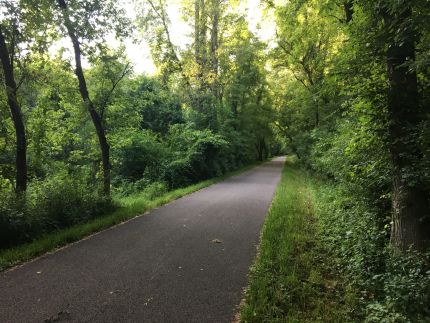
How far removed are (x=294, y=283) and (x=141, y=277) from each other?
2.38 meters

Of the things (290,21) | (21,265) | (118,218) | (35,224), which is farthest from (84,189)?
(290,21)

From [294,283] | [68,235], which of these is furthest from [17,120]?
[294,283]

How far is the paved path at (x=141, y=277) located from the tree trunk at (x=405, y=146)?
268 centimetres

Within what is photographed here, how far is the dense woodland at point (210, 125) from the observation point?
190 inches

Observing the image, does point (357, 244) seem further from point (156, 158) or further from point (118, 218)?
point (156, 158)

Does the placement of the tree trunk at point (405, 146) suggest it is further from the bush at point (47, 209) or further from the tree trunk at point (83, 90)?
the tree trunk at point (83, 90)

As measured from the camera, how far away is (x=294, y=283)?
4.93 metres

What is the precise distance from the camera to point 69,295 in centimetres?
447

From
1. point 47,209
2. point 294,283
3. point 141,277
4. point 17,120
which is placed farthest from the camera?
point 17,120

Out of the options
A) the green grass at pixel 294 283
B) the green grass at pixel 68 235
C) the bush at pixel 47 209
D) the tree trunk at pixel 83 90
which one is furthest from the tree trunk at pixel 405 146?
the tree trunk at pixel 83 90

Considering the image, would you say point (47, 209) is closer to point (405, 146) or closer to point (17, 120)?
point (17, 120)

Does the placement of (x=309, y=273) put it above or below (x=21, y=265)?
below

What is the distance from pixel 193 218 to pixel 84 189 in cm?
323

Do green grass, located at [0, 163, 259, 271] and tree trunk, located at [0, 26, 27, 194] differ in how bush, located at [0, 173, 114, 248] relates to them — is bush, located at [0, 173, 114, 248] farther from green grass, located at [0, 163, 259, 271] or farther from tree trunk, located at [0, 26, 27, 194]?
tree trunk, located at [0, 26, 27, 194]
